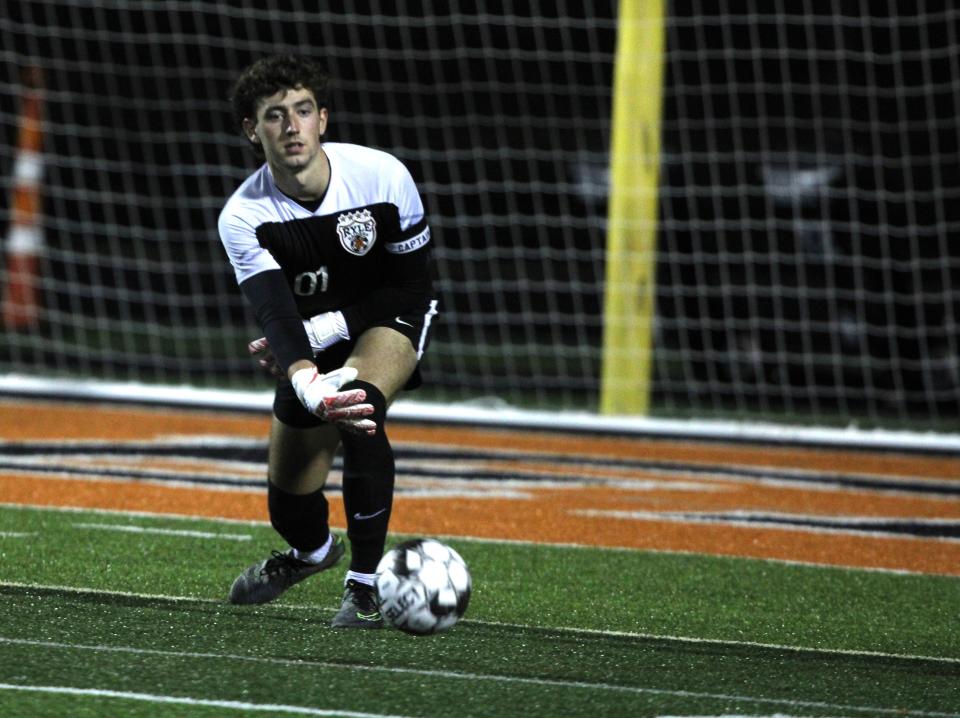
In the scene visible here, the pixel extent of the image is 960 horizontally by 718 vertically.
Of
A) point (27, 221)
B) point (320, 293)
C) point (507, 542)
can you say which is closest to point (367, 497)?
point (320, 293)

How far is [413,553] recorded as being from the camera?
4863 mm

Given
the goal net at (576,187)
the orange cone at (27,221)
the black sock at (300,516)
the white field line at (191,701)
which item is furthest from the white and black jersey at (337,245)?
the orange cone at (27,221)

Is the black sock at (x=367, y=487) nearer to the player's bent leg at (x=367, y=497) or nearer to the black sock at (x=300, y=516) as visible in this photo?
the player's bent leg at (x=367, y=497)

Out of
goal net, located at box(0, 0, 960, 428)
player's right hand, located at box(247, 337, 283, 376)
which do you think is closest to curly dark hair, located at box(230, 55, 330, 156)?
player's right hand, located at box(247, 337, 283, 376)

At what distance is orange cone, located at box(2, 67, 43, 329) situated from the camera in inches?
655

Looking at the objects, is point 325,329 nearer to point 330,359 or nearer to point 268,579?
point 330,359

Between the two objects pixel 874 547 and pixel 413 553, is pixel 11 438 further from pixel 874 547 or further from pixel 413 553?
pixel 413 553

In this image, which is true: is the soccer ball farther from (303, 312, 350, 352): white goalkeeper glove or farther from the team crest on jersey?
the team crest on jersey

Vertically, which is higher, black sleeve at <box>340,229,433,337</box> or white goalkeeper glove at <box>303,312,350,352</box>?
black sleeve at <box>340,229,433,337</box>

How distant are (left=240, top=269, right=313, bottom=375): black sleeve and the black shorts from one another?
9.0 inches

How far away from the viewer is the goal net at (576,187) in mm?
13148

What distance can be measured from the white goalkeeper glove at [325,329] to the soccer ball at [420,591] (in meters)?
Answer: 0.83

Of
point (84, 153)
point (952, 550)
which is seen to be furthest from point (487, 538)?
point (84, 153)

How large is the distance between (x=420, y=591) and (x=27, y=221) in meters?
12.9
